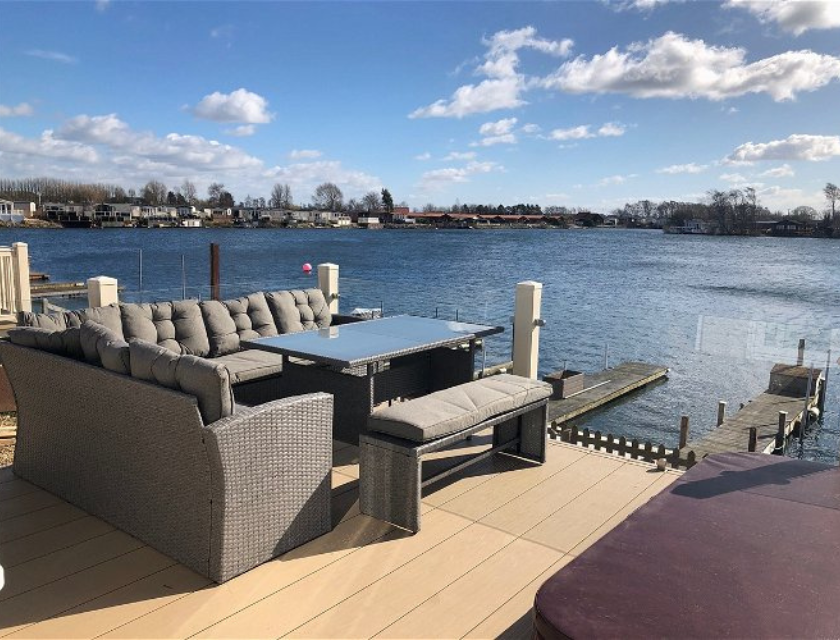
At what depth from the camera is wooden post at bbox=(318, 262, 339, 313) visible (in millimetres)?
6309

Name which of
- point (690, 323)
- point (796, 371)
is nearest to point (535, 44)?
point (690, 323)

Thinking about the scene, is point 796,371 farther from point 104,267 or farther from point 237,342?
point 104,267

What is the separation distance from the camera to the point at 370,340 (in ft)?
13.0

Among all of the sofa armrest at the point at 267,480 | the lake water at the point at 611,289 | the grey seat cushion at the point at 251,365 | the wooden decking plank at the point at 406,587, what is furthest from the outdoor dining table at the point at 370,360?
the lake water at the point at 611,289

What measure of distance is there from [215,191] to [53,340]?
85360 mm

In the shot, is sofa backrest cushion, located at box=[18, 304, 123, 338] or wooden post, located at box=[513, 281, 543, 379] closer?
Result: sofa backrest cushion, located at box=[18, 304, 123, 338]

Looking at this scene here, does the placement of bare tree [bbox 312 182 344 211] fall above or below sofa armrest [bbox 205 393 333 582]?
above

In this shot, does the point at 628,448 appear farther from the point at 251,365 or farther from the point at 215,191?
the point at 215,191

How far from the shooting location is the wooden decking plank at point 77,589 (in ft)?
7.28

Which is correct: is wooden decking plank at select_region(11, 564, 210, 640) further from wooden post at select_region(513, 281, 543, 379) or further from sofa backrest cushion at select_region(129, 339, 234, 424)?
wooden post at select_region(513, 281, 543, 379)

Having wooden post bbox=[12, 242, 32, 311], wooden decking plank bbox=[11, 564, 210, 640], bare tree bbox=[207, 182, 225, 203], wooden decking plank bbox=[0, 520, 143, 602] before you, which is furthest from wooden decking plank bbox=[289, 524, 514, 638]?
bare tree bbox=[207, 182, 225, 203]

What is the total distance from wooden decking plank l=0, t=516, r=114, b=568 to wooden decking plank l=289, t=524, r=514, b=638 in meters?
1.26

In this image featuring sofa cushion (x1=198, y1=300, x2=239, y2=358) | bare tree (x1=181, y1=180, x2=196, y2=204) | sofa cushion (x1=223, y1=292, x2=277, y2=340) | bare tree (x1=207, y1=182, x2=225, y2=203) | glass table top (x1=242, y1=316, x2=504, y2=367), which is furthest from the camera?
bare tree (x1=181, y1=180, x2=196, y2=204)

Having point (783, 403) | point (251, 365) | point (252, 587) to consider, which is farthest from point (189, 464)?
point (783, 403)
